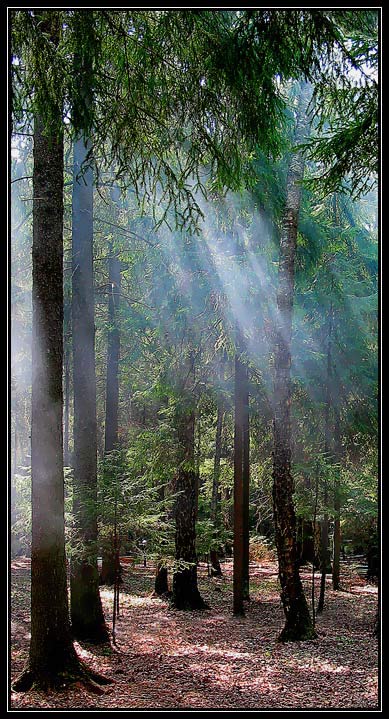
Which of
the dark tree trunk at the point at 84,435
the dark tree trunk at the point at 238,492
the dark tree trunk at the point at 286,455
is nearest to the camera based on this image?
the dark tree trunk at the point at 84,435

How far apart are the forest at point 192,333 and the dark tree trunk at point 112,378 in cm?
5

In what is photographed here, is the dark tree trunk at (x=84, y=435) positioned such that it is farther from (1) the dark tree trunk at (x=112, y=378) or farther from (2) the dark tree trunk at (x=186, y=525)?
(1) the dark tree trunk at (x=112, y=378)

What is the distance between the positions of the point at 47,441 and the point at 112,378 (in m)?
7.67

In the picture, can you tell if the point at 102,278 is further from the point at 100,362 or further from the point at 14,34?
the point at 14,34

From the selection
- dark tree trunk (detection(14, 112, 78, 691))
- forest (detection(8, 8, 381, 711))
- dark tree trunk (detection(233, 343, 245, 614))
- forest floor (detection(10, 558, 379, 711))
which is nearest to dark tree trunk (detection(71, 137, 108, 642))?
forest (detection(8, 8, 381, 711))

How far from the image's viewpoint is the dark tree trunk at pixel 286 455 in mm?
7992

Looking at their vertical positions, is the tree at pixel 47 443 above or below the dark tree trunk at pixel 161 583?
above

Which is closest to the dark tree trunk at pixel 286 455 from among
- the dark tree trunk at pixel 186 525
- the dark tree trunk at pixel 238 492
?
the dark tree trunk at pixel 238 492

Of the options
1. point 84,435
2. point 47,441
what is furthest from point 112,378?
point 47,441

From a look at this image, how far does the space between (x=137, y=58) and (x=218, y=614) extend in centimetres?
899

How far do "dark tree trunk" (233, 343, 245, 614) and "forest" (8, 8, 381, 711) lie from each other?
4 cm

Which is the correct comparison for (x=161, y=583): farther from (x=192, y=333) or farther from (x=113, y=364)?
(x=192, y=333)

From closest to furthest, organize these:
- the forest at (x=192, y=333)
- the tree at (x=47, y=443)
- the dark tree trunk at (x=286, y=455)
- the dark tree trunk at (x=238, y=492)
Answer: the forest at (x=192, y=333)
the tree at (x=47, y=443)
the dark tree trunk at (x=286, y=455)
the dark tree trunk at (x=238, y=492)
